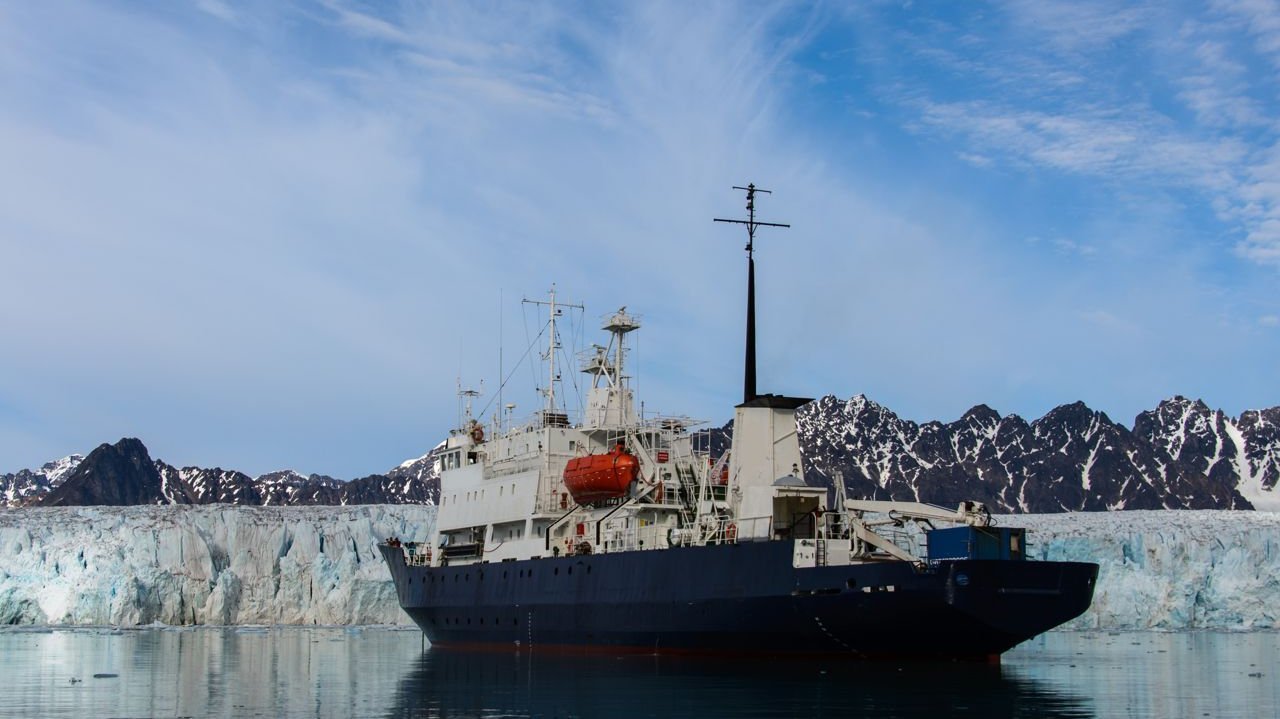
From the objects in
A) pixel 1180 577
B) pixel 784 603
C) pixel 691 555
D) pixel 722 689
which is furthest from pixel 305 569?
pixel 722 689

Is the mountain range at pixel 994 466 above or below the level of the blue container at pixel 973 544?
above

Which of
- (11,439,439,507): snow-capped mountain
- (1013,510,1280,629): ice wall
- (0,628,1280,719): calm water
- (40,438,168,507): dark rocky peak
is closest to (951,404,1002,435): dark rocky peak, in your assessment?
(11,439,439,507): snow-capped mountain

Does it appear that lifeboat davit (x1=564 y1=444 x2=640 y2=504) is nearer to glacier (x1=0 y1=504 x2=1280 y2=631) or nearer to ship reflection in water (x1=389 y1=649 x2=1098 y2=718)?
ship reflection in water (x1=389 y1=649 x2=1098 y2=718)

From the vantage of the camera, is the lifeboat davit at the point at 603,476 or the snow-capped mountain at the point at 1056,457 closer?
the lifeboat davit at the point at 603,476

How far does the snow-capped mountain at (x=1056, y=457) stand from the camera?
124125 millimetres

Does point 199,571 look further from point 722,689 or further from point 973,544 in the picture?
point 973,544

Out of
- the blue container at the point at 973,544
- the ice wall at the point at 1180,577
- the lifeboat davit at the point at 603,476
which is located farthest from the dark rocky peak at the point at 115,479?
the blue container at the point at 973,544

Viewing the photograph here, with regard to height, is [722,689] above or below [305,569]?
below

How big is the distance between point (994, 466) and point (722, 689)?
11247cm

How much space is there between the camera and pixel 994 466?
131 m

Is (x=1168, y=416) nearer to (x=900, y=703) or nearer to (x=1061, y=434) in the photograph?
(x=1061, y=434)

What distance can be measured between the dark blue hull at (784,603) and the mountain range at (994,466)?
80.2 metres

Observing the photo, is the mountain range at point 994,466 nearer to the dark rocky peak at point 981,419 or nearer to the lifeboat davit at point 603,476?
the dark rocky peak at point 981,419

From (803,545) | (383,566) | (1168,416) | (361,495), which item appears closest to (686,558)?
(803,545)
